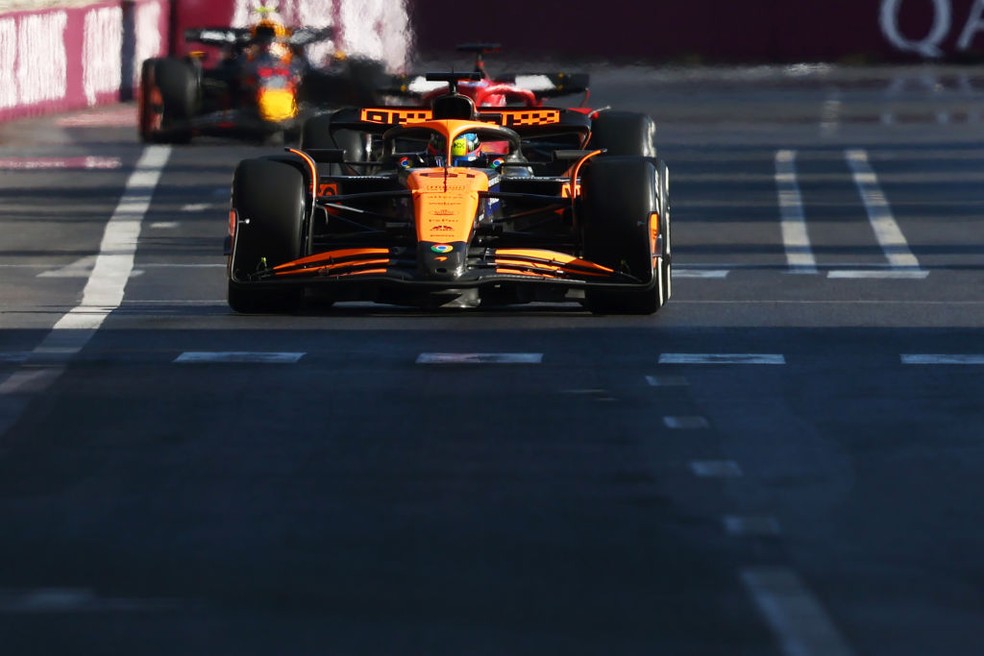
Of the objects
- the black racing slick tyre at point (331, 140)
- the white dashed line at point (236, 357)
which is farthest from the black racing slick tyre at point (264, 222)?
the black racing slick tyre at point (331, 140)

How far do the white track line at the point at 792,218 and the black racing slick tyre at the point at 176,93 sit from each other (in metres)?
7.17

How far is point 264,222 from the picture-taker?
13594 mm

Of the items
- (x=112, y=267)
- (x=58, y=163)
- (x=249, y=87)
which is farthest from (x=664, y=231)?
(x=249, y=87)

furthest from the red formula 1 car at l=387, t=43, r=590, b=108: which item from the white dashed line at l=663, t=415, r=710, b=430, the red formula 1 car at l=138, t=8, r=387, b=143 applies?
the white dashed line at l=663, t=415, r=710, b=430

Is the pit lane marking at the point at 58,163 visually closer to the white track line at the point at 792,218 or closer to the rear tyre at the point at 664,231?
the white track line at the point at 792,218

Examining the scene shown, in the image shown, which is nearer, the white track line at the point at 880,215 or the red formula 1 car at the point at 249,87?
the white track line at the point at 880,215

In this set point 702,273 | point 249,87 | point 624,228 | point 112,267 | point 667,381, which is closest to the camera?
point 667,381

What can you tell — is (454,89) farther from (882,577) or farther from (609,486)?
(882,577)

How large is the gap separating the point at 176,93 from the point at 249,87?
893mm

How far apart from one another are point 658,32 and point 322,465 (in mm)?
36304

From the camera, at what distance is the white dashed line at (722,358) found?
11477mm

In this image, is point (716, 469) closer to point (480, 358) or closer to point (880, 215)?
point (480, 358)

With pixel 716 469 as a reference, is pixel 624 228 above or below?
below

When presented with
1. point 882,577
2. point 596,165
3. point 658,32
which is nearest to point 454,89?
point 596,165
